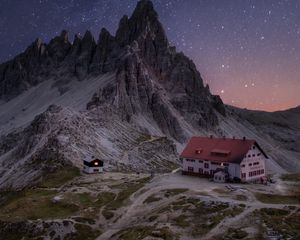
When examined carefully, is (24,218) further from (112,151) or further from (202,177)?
(112,151)

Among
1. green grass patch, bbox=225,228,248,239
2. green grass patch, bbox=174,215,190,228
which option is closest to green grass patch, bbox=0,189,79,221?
green grass patch, bbox=174,215,190,228

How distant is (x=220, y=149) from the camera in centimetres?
9875

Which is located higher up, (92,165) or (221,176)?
(92,165)

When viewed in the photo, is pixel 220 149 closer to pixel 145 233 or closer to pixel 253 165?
pixel 253 165

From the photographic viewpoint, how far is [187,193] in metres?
79.1

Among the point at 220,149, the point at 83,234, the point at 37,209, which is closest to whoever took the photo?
the point at 83,234

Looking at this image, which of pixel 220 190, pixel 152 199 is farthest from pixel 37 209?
pixel 220 190

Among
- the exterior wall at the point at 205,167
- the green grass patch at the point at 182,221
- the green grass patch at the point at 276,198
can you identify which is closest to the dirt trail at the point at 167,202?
the green grass patch at the point at 276,198

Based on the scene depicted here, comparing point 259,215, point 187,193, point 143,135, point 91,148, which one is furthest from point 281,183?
point 143,135

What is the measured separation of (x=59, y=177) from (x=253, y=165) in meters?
53.4

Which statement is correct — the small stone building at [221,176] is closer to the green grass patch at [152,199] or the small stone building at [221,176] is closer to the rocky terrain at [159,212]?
the rocky terrain at [159,212]

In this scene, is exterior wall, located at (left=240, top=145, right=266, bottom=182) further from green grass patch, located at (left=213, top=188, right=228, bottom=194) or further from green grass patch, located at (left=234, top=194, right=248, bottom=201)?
green grass patch, located at (left=234, top=194, right=248, bottom=201)

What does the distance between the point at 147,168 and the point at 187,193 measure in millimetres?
69120

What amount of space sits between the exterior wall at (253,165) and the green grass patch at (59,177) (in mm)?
47991
